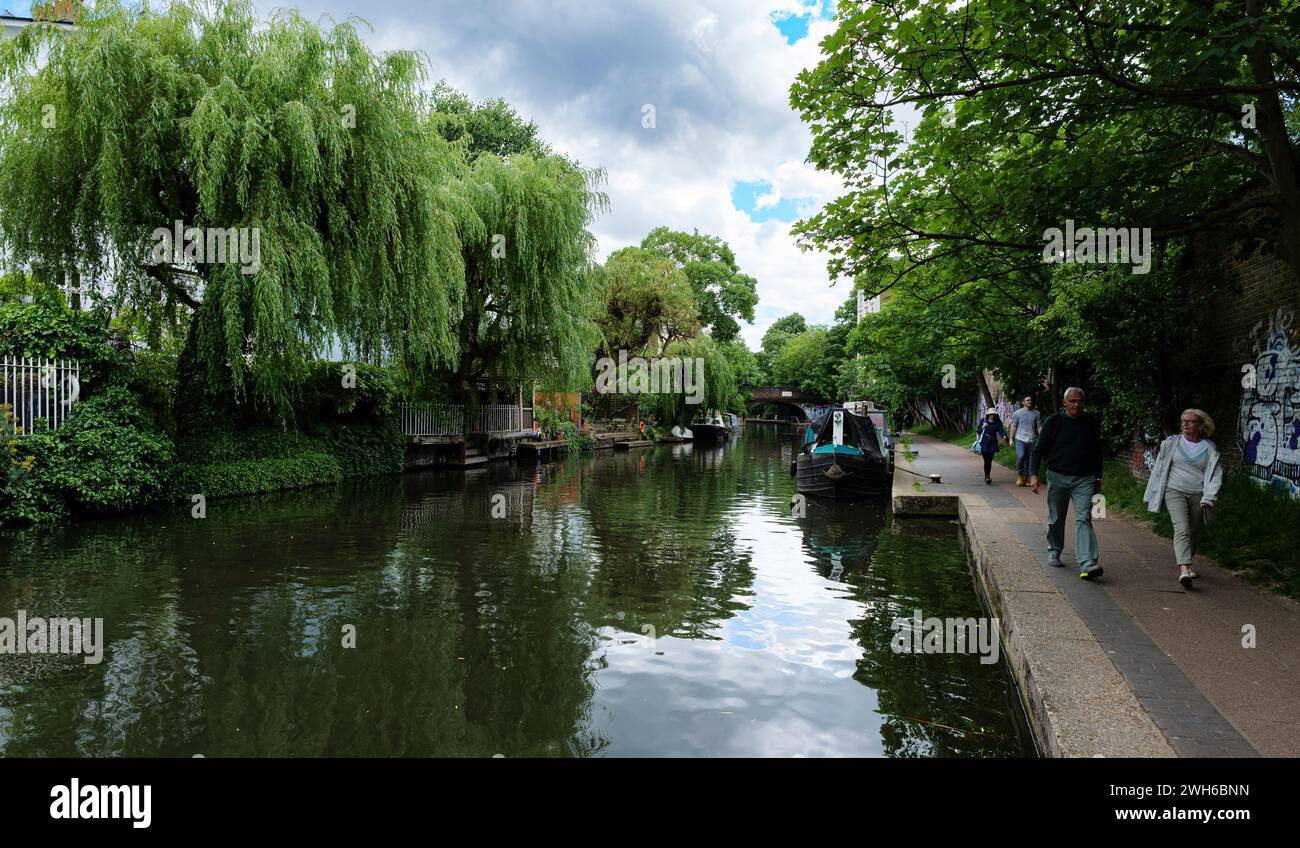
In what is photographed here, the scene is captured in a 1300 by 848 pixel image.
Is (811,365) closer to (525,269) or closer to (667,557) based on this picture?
(525,269)

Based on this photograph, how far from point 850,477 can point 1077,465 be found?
30.8 feet

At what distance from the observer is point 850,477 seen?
16.2m

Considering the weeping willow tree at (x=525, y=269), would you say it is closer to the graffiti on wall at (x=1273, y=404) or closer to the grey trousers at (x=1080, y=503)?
the grey trousers at (x=1080, y=503)

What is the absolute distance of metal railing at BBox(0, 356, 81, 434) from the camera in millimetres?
10500

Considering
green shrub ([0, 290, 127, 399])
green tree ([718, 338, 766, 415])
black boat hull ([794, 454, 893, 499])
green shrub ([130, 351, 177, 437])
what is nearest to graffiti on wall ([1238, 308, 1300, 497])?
black boat hull ([794, 454, 893, 499])

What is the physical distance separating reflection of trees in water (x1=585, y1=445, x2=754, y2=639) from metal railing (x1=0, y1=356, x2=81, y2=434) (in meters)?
8.44

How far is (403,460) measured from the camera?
799 inches

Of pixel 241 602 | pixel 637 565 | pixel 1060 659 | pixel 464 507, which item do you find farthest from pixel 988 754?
pixel 464 507

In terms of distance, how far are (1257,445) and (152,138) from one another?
54.4 feet

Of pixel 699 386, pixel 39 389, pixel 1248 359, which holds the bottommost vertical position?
pixel 39 389

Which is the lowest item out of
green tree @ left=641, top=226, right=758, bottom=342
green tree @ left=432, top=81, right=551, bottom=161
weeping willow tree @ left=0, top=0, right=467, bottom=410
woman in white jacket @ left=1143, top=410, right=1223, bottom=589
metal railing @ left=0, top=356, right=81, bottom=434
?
woman in white jacket @ left=1143, top=410, right=1223, bottom=589

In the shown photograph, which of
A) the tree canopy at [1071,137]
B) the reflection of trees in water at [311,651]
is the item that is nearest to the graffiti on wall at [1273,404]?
the tree canopy at [1071,137]

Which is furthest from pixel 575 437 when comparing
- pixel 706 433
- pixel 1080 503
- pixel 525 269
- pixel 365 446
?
pixel 1080 503

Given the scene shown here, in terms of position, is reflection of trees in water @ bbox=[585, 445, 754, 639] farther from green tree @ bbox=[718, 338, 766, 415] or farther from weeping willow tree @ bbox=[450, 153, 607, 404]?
green tree @ bbox=[718, 338, 766, 415]
